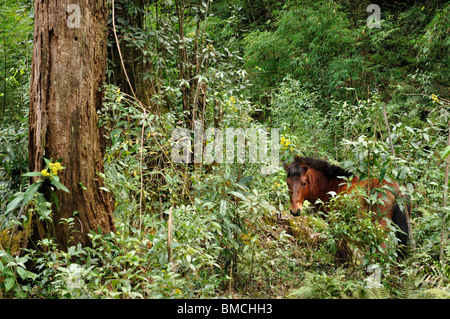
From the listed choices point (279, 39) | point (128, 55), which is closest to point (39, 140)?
point (128, 55)

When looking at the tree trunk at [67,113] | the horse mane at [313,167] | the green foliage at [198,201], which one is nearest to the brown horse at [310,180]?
the horse mane at [313,167]

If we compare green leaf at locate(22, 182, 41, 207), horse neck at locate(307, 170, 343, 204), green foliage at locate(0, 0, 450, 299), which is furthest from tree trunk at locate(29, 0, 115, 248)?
horse neck at locate(307, 170, 343, 204)

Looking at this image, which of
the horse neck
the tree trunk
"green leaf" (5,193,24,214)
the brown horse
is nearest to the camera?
"green leaf" (5,193,24,214)

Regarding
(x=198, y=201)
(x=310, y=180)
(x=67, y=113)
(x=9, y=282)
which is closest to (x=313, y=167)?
(x=310, y=180)

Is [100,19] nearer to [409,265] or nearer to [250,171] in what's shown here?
[250,171]

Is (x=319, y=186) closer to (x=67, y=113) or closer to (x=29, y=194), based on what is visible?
(x=67, y=113)

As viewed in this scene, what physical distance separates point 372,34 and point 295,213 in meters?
6.90

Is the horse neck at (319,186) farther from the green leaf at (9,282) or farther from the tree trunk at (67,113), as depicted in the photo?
the green leaf at (9,282)

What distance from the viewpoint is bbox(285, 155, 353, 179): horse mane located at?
4562 mm

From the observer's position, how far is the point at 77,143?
2.97m

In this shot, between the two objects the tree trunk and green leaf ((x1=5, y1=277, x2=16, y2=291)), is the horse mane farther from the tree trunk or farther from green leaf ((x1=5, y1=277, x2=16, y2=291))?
green leaf ((x1=5, y1=277, x2=16, y2=291))

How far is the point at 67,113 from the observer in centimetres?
295

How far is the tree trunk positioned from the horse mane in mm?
2424

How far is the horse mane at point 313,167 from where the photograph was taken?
4562 millimetres
